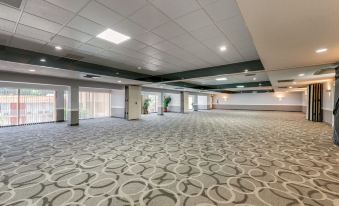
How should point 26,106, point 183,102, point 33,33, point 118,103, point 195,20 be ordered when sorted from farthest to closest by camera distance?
point 183,102 → point 118,103 → point 26,106 → point 33,33 → point 195,20

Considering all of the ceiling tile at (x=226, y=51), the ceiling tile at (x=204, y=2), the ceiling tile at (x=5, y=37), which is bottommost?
the ceiling tile at (x=5, y=37)

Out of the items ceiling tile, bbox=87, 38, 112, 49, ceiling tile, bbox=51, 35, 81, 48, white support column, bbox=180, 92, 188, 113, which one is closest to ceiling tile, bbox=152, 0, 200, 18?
ceiling tile, bbox=87, 38, 112, 49

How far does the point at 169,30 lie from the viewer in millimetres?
3500

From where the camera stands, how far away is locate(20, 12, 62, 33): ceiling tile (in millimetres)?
2945

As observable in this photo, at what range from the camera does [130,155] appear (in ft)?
12.1

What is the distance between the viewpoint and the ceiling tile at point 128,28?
318 cm

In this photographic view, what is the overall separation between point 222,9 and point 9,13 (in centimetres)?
386

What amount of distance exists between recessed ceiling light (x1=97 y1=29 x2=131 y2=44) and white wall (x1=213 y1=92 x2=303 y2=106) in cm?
2208

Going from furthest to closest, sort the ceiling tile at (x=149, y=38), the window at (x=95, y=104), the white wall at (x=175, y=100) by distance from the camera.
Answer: the white wall at (x=175, y=100) < the window at (x=95, y=104) < the ceiling tile at (x=149, y=38)

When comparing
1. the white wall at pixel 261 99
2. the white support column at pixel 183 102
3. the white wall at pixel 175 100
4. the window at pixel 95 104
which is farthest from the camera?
the white wall at pixel 175 100

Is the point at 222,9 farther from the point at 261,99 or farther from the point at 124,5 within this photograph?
the point at 261,99

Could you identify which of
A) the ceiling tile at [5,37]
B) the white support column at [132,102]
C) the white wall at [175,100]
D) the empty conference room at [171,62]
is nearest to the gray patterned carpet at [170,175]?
the empty conference room at [171,62]

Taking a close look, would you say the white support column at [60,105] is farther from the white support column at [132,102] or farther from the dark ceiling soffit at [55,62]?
the dark ceiling soffit at [55,62]

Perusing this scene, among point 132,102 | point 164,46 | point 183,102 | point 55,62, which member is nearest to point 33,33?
point 55,62
